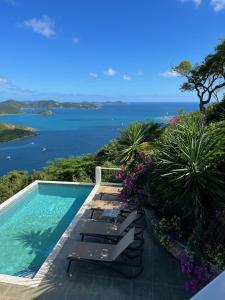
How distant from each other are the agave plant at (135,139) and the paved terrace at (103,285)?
4326mm

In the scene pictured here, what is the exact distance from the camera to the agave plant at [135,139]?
9.35 meters

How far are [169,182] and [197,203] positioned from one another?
67 cm

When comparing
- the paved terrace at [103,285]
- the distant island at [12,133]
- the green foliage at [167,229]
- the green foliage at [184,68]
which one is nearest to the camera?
the paved terrace at [103,285]

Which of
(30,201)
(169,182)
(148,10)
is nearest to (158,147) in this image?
(169,182)

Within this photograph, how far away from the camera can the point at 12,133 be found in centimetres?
8794

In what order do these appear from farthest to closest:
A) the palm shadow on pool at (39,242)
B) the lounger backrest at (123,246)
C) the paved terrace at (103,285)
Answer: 1. the palm shadow on pool at (39,242)
2. the lounger backrest at (123,246)
3. the paved terrace at (103,285)

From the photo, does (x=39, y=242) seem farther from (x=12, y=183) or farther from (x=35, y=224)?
(x=12, y=183)

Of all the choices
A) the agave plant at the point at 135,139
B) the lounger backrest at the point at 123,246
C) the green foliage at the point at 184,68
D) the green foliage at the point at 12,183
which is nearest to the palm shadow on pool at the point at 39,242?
the lounger backrest at the point at 123,246

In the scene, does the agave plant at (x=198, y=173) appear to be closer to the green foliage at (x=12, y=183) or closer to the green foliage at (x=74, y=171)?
the green foliage at (x=74, y=171)

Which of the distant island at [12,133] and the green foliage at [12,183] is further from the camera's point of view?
the distant island at [12,133]

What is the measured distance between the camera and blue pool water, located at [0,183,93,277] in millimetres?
6293

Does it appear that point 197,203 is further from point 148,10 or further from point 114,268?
point 148,10

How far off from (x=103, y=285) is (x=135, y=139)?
5.67 m

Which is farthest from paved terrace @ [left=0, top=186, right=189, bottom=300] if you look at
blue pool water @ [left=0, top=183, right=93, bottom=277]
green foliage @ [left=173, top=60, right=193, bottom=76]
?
green foliage @ [left=173, top=60, right=193, bottom=76]
